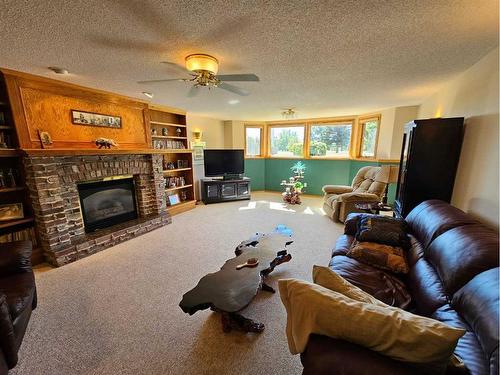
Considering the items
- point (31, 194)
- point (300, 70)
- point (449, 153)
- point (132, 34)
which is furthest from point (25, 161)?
point (449, 153)

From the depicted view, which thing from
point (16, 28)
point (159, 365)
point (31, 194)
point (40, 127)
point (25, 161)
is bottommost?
point (159, 365)

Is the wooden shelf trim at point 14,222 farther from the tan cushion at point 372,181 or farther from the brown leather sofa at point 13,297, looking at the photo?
the tan cushion at point 372,181

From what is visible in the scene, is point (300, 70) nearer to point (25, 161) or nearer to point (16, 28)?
point (16, 28)

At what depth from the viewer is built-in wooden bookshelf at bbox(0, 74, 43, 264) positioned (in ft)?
8.05

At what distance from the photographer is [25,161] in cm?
250

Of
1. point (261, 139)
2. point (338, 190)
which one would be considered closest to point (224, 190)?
point (261, 139)

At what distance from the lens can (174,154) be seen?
4.96 m

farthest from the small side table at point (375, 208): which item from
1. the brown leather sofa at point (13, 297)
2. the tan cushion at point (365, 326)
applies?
the brown leather sofa at point (13, 297)

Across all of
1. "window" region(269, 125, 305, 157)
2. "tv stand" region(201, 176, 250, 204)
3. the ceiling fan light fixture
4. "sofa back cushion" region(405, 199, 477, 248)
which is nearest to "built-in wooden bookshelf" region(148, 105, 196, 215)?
"tv stand" region(201, 176, 250, 204)

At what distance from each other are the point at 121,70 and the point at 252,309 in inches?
113

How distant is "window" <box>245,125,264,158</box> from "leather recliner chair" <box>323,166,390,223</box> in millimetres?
2875

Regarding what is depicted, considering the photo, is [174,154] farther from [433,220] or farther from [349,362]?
[349,362]

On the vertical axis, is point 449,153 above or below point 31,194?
above

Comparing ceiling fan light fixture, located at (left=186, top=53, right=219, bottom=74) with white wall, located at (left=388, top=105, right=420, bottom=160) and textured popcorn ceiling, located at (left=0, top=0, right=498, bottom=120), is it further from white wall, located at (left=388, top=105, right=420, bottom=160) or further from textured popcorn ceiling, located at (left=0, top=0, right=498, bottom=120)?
white wall, located at (left=388, top=105, right=420, bottom=160)
